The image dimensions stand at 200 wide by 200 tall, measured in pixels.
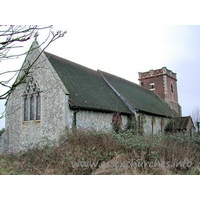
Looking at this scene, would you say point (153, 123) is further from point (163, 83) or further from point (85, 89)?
point (163, 83)

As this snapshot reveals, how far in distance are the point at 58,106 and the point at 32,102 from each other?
257 centimetres

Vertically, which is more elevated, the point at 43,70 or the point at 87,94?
the point at 43,70

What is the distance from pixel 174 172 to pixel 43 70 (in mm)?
9428

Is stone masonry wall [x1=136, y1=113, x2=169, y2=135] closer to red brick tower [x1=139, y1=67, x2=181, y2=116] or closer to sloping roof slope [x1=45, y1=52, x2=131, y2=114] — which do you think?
sloping roof slope [x1=45, y1=52, x2=131, y2=114]

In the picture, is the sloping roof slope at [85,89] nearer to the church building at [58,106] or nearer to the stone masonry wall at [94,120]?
the church building at [58,106]

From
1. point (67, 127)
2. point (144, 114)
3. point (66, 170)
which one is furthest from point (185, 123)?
point (66, 170)

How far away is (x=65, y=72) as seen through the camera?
609 inches

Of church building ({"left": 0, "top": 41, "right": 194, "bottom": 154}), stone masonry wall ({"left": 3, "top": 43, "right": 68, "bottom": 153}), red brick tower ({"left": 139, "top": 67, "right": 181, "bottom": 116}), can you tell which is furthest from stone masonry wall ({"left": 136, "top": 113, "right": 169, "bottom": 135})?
red brick tower ({"left": 139, "top": 67, "right": 181, "bottom": 116})

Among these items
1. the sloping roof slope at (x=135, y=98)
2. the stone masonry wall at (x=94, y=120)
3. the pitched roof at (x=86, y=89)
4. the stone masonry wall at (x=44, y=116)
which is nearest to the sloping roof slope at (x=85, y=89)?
the pitched roof at (x=86, y=89)

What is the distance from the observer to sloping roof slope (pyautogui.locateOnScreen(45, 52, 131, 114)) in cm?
1356

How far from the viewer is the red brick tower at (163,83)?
30.3 m

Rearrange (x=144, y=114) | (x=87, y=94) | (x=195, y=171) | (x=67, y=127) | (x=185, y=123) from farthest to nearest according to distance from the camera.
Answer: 1. (x=185, y=123)
2. (x=144, y=114)
3. (x=87, y=94)
4. (x=67, y=127)
5. (x=195, y=171)

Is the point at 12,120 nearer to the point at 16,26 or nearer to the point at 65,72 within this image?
the point at 65,72

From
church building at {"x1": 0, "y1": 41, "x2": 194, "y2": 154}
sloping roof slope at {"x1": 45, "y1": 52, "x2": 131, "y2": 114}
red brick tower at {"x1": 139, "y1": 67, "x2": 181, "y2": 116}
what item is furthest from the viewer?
red brick tower at {"x1": 139, "y1": 67, "x2": 181, "y2": 116}
